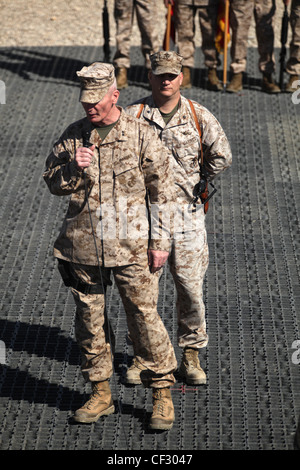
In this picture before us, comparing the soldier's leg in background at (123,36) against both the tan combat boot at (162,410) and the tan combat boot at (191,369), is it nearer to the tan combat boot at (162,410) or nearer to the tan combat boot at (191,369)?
the tan combat boot at (191,369)

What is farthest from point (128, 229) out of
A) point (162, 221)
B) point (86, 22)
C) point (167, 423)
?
point (86, 22)

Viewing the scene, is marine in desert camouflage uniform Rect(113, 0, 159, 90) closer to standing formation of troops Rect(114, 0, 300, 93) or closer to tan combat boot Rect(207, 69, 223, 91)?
standing formation of troops Rect(114, 0, 300, 93)

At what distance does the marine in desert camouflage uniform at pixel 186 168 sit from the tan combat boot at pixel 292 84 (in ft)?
11.7

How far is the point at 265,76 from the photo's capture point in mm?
7309

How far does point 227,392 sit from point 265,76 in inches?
162

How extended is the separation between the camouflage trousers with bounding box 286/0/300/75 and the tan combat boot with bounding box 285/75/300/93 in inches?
1.7

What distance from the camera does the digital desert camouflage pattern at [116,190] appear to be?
337cm

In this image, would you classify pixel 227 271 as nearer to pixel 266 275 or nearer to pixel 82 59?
pixel 266 275

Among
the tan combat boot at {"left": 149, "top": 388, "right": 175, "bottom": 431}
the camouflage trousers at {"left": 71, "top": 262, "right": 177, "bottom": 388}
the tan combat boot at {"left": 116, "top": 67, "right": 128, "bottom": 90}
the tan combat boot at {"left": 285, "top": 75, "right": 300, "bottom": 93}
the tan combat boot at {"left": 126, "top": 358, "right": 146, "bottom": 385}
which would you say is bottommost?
the tan combat boot at {"left": 149, "top": 388, "right": 175, "bottom": 431}

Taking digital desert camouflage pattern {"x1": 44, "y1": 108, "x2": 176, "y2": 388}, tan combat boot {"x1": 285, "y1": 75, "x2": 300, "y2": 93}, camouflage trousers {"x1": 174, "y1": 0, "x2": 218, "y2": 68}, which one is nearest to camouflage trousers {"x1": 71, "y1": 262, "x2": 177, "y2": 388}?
digital desert camouflage pattern {"x1": 44, "y1": 108, "x2": 176, "y2": 388}

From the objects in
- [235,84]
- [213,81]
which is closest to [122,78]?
[213,81]

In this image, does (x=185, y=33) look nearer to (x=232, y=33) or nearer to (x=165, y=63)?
(x=232, y=33)

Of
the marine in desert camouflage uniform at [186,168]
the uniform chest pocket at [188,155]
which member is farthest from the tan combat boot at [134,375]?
the uniform chest pocket at [188,155]

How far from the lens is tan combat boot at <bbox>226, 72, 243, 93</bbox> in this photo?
729 cm
